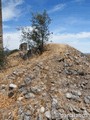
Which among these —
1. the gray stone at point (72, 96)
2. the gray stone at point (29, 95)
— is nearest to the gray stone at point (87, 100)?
the gray stone at point (72, 96)

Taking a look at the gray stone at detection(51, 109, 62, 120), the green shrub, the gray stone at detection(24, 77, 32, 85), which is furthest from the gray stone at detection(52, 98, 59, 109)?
the green shrub

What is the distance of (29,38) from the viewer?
22797 mm

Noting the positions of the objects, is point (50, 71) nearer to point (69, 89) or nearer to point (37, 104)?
point (69, 89)

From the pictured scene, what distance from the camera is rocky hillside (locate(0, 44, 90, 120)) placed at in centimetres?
1417

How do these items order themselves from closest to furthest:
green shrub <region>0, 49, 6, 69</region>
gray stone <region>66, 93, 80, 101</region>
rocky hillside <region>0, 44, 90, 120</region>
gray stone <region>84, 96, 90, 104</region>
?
rocky hillside <region>0, 44, 90, 120</region>
gray stone <region>84, 96, 90, 104</region>
gray stone <region>66, 93, 80, 101</region>
green shrub <region>0, 49, 6, 69</region>

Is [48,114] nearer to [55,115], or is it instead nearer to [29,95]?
[55,115]

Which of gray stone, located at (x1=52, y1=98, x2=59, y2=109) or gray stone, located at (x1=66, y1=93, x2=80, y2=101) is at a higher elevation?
gray stone, located at (x1=66, y1=93, x2=80, y2=101)

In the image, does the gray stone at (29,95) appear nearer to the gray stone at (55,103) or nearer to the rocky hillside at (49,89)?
the rocky hillside at (49,89)

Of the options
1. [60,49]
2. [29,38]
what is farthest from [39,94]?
[29,38]

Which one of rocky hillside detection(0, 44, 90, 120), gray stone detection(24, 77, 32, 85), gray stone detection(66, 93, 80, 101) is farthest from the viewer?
gray stone detection(24, 77, 32, 85)

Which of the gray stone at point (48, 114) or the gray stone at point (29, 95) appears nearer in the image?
the gray stone at point (48, 114)

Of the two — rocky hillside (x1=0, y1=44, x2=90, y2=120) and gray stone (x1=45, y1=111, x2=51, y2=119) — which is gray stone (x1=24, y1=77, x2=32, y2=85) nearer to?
rocky hillside (x1=0, y1=44, x2=90, y2=120)

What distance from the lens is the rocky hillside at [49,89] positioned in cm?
1417

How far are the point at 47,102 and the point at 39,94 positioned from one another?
0.80m
